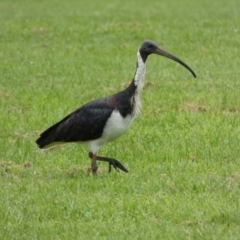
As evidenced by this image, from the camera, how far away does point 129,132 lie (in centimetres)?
1266

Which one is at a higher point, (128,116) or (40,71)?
(128,116)

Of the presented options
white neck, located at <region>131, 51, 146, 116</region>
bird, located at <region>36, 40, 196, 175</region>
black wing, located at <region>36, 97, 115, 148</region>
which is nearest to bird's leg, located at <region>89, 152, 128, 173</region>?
bird, located at <region>36, 40, 196, 175</region>

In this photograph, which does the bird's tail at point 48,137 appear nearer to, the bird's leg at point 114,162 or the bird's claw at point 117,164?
the bird's leg at point 114,162

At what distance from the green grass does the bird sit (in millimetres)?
322

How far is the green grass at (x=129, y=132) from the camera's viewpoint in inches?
341

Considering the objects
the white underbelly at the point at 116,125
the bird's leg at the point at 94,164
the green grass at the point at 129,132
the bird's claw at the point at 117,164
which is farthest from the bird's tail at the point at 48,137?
the bird's claw at the point at 117,164

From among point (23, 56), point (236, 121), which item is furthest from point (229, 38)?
point (236, 121)

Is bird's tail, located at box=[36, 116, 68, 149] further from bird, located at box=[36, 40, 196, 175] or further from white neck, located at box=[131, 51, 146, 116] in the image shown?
white neck, located at box=[131, 51, 146, 116]

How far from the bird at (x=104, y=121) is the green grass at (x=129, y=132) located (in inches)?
12.7

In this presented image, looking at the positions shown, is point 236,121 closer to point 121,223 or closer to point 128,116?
point 128,116

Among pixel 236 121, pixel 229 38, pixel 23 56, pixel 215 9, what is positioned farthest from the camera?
pixel 215 9

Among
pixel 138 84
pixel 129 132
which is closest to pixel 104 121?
pixel 138 84

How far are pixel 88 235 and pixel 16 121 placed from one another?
219 inches

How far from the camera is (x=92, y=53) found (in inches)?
765
